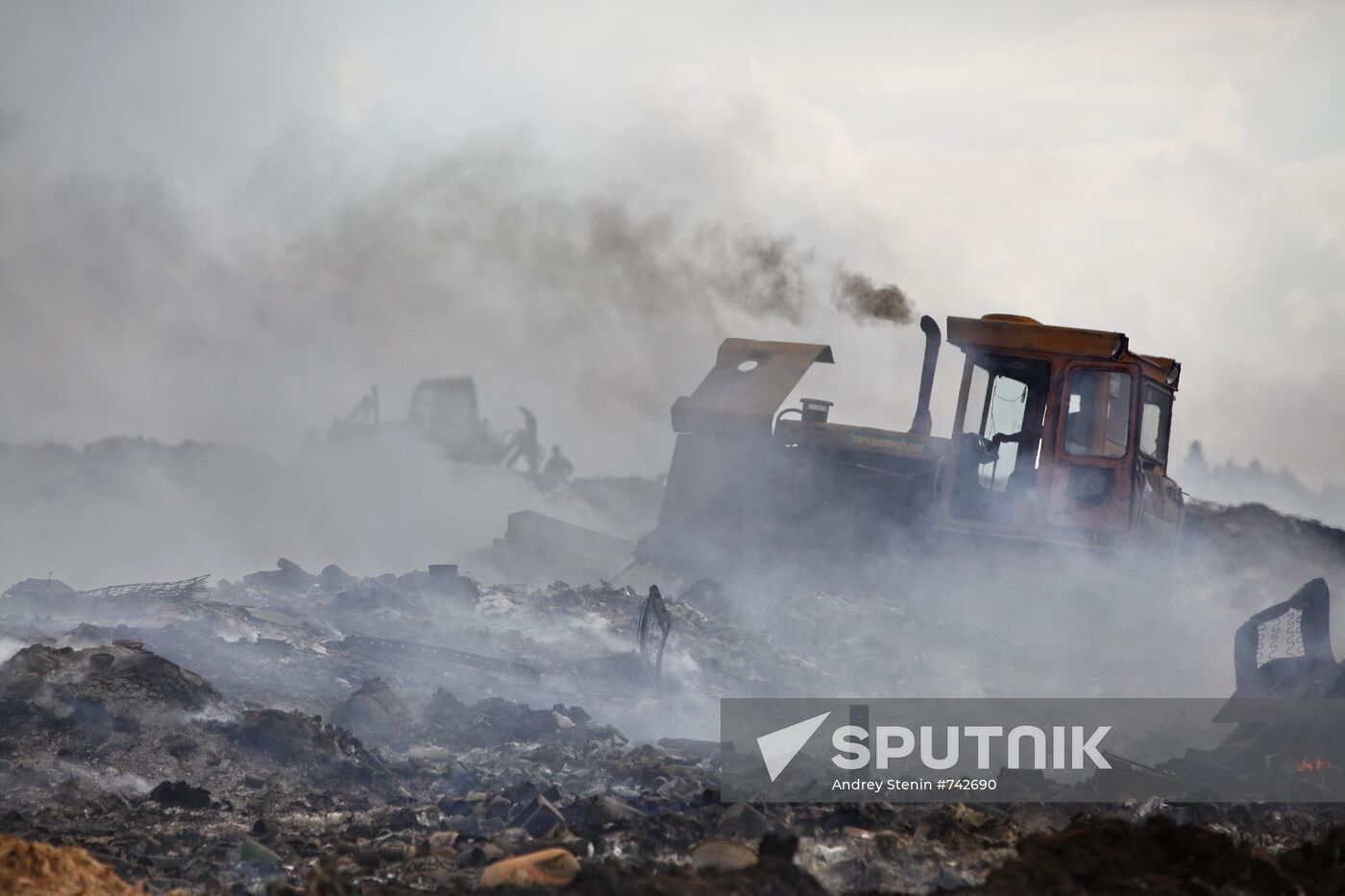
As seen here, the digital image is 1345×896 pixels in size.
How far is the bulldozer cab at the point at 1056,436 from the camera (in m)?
10.9

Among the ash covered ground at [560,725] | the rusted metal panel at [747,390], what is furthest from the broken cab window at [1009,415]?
the rusted metal panel at [747,390]

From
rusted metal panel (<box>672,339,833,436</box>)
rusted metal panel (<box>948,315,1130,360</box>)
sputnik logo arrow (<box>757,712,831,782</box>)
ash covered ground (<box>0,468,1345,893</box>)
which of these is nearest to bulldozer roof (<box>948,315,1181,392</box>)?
rusted metal panel (<box>948,315,1130,360</box>)

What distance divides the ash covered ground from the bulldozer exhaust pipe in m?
1.63

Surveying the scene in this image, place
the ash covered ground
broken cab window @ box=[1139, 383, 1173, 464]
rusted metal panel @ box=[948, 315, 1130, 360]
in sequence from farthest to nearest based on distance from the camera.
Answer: broken cab window @ box=[1139, 383, 1173, 464], rusted metal panel @ box=[948, 315, 1130, 360], the ash covered ground

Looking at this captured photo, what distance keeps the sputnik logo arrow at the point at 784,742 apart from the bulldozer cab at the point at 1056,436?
3574 millimetres

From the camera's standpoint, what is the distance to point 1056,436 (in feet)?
35.9

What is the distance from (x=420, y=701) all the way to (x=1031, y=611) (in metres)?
5.81

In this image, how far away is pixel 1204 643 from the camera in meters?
11.4

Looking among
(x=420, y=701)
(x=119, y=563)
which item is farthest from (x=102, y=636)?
(x=119, y=563)

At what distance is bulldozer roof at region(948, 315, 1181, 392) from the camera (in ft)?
35.8

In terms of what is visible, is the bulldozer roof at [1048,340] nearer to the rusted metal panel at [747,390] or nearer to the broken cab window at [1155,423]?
the broken cab window at [1155,423]

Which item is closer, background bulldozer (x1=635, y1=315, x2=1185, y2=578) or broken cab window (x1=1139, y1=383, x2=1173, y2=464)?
background bulldozer (x1=635, y1=315, x2=1185, y2=578)

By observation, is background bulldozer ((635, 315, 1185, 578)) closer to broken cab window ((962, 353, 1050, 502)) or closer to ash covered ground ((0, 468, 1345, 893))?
broken cab window ((962, 353, 1050, 502))

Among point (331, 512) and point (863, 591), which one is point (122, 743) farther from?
point (331, 512)
